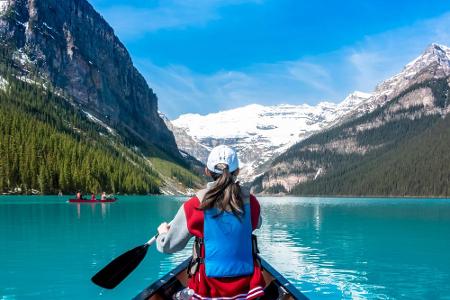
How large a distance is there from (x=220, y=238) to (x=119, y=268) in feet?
9.69

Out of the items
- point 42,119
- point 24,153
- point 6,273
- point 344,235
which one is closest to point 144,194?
point 42,119

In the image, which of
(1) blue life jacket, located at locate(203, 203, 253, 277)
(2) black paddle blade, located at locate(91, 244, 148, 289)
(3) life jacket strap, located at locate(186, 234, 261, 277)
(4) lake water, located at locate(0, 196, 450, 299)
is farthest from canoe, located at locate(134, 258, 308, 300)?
(4) lake water, located at locate(0, 196, 450, 299)

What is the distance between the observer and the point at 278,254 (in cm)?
3120

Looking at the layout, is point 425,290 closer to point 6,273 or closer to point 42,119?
point 6,273

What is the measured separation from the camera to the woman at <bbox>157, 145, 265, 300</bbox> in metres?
7.67

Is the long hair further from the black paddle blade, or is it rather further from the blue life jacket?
the black paddle blade

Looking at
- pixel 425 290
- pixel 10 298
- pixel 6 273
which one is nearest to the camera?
pixel 10 298

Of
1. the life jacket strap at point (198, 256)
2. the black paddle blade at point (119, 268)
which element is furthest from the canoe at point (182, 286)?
the life jacket strap at point (198, 256)

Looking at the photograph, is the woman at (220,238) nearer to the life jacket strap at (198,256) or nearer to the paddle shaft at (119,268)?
the life jacket strap at (198,256)

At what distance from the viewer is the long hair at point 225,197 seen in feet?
24.9

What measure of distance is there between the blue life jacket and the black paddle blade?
235cm

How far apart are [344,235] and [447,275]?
19792 mm

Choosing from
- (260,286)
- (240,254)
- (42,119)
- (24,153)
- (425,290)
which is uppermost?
(42,119)

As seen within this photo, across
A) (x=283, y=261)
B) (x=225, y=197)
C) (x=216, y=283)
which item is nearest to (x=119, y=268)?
(x=216, y=283)
